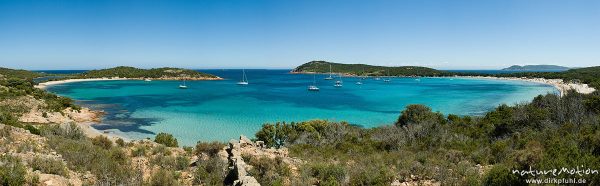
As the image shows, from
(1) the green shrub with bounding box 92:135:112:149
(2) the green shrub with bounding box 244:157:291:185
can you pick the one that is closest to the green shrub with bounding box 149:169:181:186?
(2) the green shrub with bounding box 244:157:291:185

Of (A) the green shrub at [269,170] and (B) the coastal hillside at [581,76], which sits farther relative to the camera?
(B) the coastal hillside at [581,76]

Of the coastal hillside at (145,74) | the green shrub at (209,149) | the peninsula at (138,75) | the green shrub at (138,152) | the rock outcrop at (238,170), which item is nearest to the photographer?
the rock outcrop at (238,170)

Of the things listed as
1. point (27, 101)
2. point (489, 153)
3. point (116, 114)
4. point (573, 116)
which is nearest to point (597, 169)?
point (489, 153)

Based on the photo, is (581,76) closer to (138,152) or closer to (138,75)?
(138,152)

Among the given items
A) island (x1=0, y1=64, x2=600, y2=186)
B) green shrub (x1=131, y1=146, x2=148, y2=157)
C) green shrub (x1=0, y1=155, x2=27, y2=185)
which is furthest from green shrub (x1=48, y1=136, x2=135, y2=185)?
green shrub (x1=0, y1=155, x2=27, y2=185)

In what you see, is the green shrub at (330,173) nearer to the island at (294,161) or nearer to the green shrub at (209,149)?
the island at (294,161)

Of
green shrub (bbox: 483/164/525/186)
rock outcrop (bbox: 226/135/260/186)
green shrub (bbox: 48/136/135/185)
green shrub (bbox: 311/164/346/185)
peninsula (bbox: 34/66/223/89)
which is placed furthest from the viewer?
peninsula (bbox: 34/66/223/89)

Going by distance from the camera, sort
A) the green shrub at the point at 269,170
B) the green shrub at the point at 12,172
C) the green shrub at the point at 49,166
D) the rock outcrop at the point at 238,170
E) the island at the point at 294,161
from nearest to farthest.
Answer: the green shrub at the point at 12,172 < the rock outcrop at the point at 238,170 < the island at the point at 294,161 < the green shrub at the point at 49,166 < the green shrub at the point at 269,170

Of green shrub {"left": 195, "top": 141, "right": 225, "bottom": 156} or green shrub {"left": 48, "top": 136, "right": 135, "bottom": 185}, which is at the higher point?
green shrub {"left": 48, "top": 136, "right": 135, "bottom": 185}

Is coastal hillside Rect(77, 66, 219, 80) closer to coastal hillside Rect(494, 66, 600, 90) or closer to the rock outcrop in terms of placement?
coastal hillside Rect(494, 66, 600, 90)

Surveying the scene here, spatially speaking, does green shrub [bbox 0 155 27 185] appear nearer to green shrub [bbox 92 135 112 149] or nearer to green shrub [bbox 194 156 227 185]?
green shrub [bbox 194 156 227 185]

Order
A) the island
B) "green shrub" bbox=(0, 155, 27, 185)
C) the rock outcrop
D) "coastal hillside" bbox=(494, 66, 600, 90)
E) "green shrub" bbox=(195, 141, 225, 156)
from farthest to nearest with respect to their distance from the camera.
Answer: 1. "coastal hillside" bbox=(494, 66, 600, 90)
2. "green shrub" bbox=(195, 141, 225, 156)
3. the island
4. the rock outcrop
5. "green shrub" bbox=(0, 155, 27, 185)

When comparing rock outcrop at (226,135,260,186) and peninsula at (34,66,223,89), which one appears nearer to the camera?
rock outcrop at (226,135,260,186)

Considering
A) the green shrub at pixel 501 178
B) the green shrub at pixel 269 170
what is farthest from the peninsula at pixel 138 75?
the green shrub at pixel 501 178
